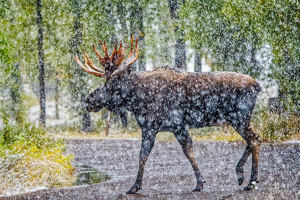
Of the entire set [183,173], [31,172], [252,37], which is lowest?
[183,173]

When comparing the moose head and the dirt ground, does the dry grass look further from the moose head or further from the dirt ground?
the moose head

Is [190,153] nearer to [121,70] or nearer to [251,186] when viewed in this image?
[251,186]

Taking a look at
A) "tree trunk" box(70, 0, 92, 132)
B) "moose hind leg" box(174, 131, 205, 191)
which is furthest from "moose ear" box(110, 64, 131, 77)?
"tree trunk" box(70, 0, 92, 132)

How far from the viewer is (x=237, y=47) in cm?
1727

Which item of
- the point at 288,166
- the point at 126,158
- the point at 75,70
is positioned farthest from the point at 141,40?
the point at 288,166

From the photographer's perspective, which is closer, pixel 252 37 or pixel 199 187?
pixel 199 187

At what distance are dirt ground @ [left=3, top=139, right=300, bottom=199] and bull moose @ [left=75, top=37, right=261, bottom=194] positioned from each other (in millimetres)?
369

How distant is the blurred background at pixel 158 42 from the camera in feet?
45.6

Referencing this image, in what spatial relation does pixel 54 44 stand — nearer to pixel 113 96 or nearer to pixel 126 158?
pixel 126 158

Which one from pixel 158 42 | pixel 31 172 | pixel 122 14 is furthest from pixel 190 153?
pixel 158 42

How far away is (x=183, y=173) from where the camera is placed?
884cm

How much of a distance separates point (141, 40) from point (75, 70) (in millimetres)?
4134

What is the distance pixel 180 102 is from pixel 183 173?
252 cm

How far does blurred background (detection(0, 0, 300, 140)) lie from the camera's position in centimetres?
1389
